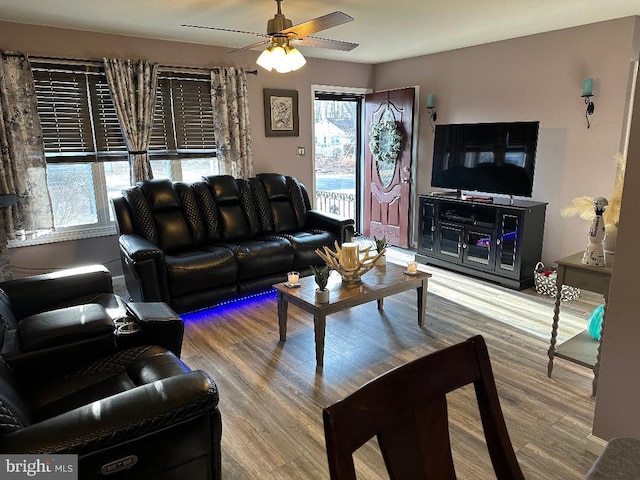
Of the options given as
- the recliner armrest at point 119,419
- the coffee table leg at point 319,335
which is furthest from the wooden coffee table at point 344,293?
the recliner armrest at point 119,419

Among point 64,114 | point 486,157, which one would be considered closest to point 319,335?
point 486,157

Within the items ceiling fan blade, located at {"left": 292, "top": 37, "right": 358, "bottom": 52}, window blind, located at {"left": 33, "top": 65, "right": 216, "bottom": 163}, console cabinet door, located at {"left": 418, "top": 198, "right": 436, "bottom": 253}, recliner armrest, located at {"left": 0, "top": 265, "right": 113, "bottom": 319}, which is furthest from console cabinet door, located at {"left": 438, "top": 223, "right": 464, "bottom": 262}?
recliner armrest, located at {"left": 0, "top": 265, "right": 113, "bottom": 319}

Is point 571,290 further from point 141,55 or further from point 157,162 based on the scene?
point 141,55

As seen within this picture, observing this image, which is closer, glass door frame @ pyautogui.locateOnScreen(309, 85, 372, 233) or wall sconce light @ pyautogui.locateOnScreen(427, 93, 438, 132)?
wall sconce light @ pyautogui.locateOnScreen(427, 93, 438, 132)

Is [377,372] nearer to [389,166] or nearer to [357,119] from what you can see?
[389,166]

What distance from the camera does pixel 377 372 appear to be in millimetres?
2787

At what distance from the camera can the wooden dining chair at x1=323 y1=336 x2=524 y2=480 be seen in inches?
29.8

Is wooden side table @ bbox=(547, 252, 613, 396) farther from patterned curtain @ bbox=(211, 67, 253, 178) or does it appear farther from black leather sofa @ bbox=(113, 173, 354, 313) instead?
patterned curtain @ bbox=(211, 67, 253, 178)

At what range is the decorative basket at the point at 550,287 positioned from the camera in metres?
3.97

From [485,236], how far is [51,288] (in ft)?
12.3

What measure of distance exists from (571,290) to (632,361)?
230 cm

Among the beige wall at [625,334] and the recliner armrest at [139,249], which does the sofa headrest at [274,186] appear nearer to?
the recliner armrest at [139,249]

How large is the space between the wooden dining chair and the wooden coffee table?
1.84 m

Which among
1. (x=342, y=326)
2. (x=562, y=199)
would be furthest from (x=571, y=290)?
(x=342, y=326)
